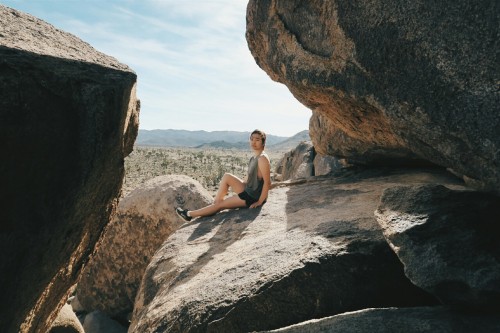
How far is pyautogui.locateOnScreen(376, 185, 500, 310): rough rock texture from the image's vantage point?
311cm

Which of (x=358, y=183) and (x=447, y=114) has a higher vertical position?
(x=447, y=114)

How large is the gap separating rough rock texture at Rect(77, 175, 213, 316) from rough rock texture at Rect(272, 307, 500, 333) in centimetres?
495

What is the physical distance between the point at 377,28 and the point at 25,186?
123 inches

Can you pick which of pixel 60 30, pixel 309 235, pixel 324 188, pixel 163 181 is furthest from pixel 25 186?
pixel 163 181

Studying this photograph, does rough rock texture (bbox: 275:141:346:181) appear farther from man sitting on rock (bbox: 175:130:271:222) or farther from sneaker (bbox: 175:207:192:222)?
sneaker (bbox: 175:207:192:222)

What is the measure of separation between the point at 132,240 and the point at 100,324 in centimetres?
158

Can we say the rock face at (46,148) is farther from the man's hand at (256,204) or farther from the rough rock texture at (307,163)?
the rough rock texture at (307,163)

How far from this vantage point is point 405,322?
3.26m

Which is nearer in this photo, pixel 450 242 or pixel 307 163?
pixel 450 242

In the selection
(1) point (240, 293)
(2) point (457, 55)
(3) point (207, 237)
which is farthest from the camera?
(3) point (207, 237)

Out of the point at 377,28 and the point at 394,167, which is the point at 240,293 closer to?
the point at 377,28

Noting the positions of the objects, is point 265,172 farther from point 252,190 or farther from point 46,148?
point 46,148

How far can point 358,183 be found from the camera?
23.9ft

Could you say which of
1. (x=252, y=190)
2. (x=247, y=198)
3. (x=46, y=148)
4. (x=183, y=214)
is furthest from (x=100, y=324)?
(x=46, y=148)
